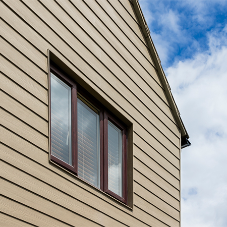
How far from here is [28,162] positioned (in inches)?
159

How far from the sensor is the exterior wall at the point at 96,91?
397 centimetres

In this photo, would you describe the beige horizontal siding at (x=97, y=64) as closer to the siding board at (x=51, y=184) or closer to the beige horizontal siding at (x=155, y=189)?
the beige horizontal siding at (x=155, y=189)

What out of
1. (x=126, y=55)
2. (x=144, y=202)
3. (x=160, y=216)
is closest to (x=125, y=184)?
(x=144, y=202)

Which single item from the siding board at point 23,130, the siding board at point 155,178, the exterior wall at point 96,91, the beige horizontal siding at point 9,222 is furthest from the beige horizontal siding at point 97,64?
the beige horizontal siding at point 9,222

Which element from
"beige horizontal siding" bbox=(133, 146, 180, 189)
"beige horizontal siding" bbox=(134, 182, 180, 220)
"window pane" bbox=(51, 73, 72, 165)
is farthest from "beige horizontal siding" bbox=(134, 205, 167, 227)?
"window pane" bbox=(51, 73, 72, 165)

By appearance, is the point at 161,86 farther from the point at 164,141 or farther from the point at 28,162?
the point at 28,162

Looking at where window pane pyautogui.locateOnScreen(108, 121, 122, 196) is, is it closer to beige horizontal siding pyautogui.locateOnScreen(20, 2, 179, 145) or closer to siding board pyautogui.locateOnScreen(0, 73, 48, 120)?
beige horizontal siding pyautogui.locateOnScreen(20, 2, 179, 145)

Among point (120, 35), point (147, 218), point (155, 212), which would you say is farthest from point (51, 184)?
point (120, 35)

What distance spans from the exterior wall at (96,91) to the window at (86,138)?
173 millimetres

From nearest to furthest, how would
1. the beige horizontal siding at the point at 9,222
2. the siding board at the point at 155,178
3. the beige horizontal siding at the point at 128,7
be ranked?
the beige horizontal siding at the point at 9,222 < the siding board at the point at 155,178 < the beige horizontal siding at the point at 128,7

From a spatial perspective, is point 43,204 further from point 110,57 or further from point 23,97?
point 110,57

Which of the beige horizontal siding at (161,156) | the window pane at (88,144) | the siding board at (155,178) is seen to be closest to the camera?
the window pane at (88,144)

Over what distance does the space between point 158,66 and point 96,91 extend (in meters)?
2.06

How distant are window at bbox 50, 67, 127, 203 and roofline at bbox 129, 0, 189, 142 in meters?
1.57
